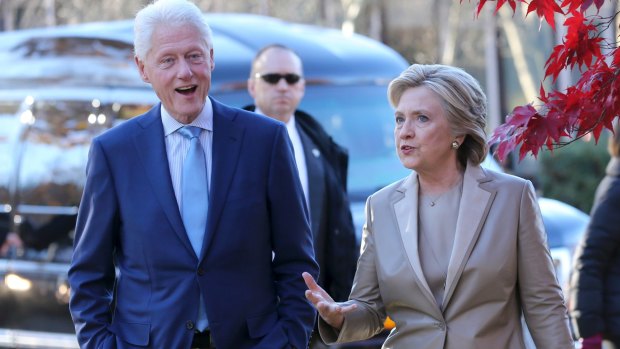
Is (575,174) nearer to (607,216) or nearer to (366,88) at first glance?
(366,88)

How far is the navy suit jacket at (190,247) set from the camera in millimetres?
4719

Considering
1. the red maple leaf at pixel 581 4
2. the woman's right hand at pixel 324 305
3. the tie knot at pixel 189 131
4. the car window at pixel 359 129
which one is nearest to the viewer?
the red maple leaf at pixel 581 4

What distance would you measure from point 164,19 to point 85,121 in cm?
415

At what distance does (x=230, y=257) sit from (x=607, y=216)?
2.49 meters

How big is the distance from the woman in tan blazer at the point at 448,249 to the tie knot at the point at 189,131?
705 mm

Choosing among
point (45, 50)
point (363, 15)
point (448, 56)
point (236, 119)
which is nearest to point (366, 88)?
point (45, 50)

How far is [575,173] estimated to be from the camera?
17.1 m

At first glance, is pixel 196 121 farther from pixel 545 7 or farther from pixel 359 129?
pixel 359 129

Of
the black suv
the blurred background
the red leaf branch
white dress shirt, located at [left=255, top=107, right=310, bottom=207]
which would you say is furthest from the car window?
the blurred background

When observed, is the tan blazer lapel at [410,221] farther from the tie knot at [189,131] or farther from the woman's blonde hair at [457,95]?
the tie knot at [189,131]

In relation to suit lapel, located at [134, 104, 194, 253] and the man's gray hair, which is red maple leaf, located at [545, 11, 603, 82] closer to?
the man's gray hair

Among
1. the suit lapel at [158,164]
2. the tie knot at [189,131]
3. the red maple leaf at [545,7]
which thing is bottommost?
the suit lapel at [158,164]

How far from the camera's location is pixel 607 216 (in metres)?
6.54

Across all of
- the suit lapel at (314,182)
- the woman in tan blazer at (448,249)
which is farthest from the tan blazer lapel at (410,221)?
the suit lapel at (314,182)
